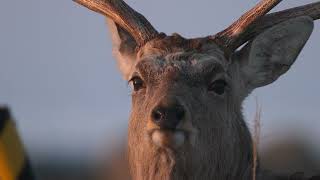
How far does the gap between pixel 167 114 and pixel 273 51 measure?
235 cm

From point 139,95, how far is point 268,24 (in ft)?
5.07

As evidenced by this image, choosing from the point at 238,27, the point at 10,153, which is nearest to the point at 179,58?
the point at 238,27

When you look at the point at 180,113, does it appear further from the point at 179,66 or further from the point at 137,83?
the point at 137,83

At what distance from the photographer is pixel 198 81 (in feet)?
34.8

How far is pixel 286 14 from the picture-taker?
11555mm

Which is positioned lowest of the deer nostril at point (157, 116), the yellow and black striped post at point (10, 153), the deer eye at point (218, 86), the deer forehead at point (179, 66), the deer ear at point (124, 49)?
the yellow and black striped post at point (10, 153)

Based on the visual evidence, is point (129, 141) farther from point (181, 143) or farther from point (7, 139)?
point (7, 139)

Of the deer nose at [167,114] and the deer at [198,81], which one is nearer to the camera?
the deer nose at [167,114]

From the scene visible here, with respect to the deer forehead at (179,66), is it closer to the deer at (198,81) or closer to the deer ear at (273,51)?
the deer at (198,81)

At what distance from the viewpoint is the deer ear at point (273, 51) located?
37.5 ft

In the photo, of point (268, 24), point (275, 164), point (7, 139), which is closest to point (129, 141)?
point (268, 24)

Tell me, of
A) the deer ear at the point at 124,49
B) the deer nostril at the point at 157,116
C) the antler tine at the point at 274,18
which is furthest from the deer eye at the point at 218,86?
the deer ear at the point at 124,49

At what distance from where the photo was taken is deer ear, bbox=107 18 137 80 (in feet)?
39.2

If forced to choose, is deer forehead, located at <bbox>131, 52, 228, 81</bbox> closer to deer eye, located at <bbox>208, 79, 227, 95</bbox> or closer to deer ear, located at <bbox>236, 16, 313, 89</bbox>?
deer eye, located at <bbox>208, 79, 227, 95</bbox>
